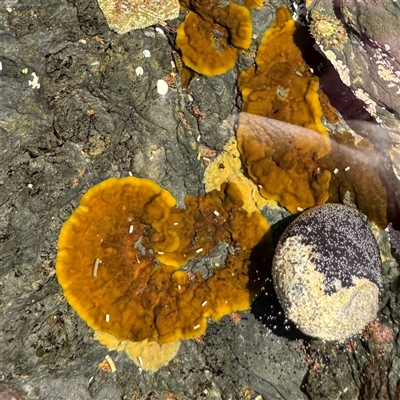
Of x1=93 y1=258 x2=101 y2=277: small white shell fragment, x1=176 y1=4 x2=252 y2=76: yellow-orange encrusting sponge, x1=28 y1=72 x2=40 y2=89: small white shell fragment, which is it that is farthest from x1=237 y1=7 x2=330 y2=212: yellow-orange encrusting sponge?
x1=28 y1=72 x2=40 y2=89: small white shell fragment

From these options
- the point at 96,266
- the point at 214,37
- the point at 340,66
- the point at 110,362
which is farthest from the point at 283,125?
the point at 110,362

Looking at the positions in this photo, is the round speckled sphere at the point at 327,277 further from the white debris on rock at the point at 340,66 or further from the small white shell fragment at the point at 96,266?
the small white shell fragment at the point at 96,266

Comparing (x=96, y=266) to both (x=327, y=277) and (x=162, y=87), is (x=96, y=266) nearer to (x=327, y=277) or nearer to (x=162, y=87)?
(x=162, y=87)

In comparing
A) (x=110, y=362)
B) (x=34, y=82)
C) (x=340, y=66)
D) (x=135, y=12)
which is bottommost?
(x=110, y=362)

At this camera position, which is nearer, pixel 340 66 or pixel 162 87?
pixel 340 66

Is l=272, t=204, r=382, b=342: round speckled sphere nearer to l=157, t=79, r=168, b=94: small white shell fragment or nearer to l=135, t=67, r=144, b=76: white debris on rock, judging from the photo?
l=157, t=79, r=168, b=94: small white shell fragment

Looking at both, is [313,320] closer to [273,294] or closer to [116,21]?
[273,294]

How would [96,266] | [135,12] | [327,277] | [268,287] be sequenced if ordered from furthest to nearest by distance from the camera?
1. [268,287]
2. [135,12]
3. [96,266]
4. [327,277]
